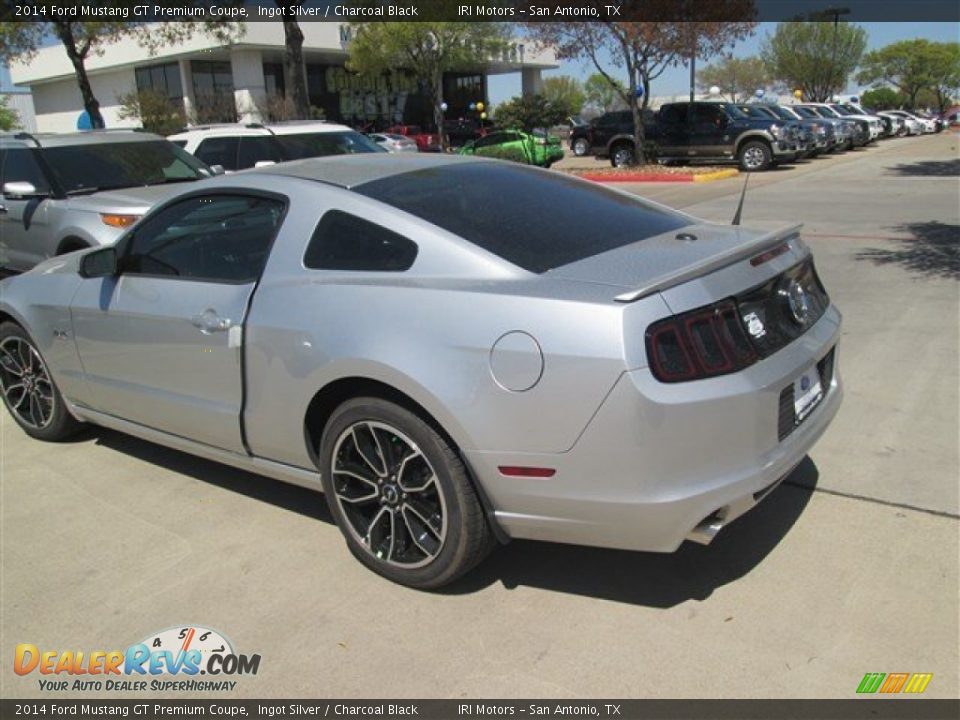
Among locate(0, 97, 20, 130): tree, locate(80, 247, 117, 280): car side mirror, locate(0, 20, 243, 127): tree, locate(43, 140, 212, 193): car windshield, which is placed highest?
locate(0, 20, 243, 127): tree

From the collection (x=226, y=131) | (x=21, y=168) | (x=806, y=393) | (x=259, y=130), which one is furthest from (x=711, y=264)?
(x=226, y=131)

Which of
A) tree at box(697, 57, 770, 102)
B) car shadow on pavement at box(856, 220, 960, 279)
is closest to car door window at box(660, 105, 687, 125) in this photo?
car shadow on pavement at box(856, 220, 960, 279)

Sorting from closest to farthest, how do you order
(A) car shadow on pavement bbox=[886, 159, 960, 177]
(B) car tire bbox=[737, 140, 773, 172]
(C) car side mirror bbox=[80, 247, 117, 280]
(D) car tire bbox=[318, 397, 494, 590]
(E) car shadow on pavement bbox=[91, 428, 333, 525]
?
(D) car tire bbox=[318, 397, 494, 590] → (E) car shadow on pavement bbox=[91, 428, 333, 525] → (C) car side mirror bbox=[80, 247, 117, 280] → (A) car shadow on pavement bbox=[886, 159, 960, 177] → (B) car tire bbox=[737, 140, 773, 172]

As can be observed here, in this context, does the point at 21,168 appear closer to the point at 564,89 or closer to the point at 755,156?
the point at 755,156

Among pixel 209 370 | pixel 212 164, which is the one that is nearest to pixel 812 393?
pixel 209 370

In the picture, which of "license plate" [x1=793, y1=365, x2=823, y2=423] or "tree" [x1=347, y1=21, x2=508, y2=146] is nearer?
"license plate" [x1=793, y1=365, x2=823, y2=423]

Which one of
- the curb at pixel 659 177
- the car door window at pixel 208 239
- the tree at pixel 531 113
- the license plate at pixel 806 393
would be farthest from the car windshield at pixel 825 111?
the car door window at pixel 208 239

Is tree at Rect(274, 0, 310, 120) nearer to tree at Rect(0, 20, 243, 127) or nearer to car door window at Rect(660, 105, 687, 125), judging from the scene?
tree at Rect(0, 20, 243, 127)

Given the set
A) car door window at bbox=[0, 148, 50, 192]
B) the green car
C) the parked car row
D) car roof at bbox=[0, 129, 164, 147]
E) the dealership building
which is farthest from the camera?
the dealership building

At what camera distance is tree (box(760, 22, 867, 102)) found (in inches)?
2564

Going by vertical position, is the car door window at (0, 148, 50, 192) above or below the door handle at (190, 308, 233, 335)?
above

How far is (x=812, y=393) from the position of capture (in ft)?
10.6

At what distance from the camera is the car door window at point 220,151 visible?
36.9ft

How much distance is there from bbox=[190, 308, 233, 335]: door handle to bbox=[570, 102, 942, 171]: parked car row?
2158 centimetres
